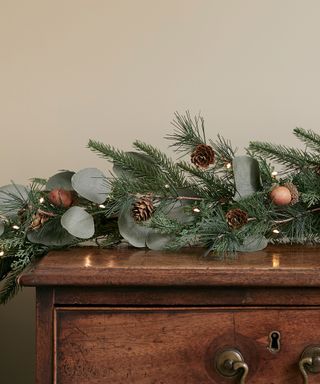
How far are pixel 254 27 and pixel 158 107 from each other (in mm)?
243

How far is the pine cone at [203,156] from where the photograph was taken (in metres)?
0.97

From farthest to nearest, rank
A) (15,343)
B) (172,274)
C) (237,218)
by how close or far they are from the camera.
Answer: (15,343), (237,218), (172,274)

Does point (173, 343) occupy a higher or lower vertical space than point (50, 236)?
lower

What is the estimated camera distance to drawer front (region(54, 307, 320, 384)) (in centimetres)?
78

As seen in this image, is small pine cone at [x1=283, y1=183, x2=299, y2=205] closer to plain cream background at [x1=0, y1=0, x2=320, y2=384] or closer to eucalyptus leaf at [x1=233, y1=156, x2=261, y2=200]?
eucalyptus leaf at [x1=233, y1=156, x2=261, y2=200]


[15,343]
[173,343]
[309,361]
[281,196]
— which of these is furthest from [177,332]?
[15,343]

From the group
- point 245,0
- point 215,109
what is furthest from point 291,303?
point 245,0

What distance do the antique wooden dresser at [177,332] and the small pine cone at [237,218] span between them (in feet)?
0.41

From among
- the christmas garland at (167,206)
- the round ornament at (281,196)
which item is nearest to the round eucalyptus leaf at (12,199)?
the christmas garland at (167,206)

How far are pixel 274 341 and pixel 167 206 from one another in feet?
0.87

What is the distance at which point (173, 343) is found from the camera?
78cm

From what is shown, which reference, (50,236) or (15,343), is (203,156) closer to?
(50,236)

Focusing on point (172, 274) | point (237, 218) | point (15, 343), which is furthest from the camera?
point (15, 343)

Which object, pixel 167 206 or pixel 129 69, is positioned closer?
pixel 167 206
